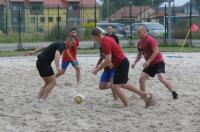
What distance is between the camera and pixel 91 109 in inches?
398

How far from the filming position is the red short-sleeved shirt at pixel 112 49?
9859 millimetres

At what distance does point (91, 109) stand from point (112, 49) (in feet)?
3.83

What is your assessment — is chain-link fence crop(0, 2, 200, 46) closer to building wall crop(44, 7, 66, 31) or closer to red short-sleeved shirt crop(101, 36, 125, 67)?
building wall crop(44, 7, 66, 31)

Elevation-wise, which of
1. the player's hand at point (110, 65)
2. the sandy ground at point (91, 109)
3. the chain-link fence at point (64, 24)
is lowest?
the sandy ground at point (91, 109)

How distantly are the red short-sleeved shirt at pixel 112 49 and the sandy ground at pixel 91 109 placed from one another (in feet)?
2.94

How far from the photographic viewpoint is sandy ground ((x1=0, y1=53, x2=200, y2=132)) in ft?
27.3

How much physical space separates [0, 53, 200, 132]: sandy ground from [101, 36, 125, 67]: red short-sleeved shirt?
895 millimetres

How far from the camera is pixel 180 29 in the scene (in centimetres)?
4066

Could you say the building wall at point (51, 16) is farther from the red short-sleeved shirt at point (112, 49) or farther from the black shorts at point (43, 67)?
the red short-sleeved shirt at point (112, 49)

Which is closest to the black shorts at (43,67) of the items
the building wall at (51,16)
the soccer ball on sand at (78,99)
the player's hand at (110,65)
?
the soccer ball on sand at (78,99)

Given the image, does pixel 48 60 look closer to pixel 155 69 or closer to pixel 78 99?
pixel 78 99

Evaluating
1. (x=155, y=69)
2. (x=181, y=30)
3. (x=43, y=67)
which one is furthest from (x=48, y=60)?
(x=181, y=30)

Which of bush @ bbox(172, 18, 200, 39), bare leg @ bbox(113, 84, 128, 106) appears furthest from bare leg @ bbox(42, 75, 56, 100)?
bush @ bbox(172, 18, 200, 39)

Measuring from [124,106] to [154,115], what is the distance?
114 cm
